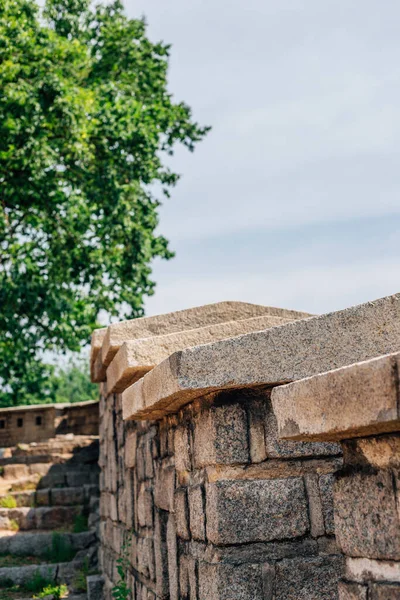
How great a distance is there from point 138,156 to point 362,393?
13.0 meters

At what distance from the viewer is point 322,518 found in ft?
9.27

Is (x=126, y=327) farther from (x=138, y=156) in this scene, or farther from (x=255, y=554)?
(x=138, y=156)

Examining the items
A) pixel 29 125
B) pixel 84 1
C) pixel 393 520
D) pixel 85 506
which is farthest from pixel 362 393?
pixel 84 1

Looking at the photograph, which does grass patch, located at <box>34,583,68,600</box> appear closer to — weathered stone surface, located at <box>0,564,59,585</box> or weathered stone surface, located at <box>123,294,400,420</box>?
weathered stone surface, located at <box>0,564,59,585</box>

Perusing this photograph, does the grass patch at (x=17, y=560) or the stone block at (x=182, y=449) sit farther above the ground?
the stone block at (x=182, y=449)

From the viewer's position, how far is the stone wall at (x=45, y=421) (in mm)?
16047

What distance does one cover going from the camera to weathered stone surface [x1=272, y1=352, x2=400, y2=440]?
5.06 ft

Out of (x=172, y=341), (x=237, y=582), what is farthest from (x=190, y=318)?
(x=237, y=582)

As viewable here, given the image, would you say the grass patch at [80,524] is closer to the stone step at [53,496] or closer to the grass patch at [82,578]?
the stone step at [53,496]

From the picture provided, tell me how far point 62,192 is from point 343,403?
40.4 feet

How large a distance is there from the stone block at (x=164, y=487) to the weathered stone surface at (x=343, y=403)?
72.1 inches

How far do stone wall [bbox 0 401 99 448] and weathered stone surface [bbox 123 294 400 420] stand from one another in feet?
42.9

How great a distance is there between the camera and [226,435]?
9.34 ft

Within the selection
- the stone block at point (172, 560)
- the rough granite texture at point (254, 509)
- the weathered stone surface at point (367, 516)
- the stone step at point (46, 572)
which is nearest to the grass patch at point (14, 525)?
the stone step at point (46, 572)
